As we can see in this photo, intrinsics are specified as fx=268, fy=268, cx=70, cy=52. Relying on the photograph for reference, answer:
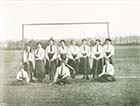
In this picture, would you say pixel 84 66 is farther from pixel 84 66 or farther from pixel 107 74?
pixel 107 74

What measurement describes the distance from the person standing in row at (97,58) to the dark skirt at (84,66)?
0.02 m

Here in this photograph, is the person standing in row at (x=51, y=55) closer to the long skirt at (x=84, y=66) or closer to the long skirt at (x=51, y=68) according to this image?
the long skirt at (x=51, y=68)

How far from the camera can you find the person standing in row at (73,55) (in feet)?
3.77

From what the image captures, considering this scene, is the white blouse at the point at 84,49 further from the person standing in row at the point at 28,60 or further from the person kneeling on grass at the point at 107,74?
the person standing in row at the point at 28,60

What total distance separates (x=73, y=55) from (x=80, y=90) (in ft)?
0.50

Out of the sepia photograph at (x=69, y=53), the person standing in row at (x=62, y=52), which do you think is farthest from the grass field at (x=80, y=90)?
the person standing in row at (x=62, y=52)

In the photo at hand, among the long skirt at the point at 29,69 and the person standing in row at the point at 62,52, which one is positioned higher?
the person standing in row at the point at 62,52

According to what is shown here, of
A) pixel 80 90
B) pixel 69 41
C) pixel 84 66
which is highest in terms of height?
pixel 69 41

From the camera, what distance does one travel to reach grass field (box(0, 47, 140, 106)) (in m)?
1.13

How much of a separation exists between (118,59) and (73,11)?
0.94ft

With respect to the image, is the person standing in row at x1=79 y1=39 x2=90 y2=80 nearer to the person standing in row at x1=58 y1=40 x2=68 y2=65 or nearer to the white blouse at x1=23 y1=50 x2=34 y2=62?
the person standing in row at x1=58 y1=40 x2=68 y2=65

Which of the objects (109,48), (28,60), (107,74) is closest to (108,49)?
(109,48)

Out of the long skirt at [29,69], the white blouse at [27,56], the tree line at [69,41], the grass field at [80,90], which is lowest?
the grass field at [80,90]

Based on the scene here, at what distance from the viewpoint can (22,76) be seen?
1.15m
